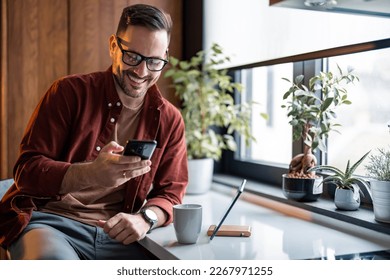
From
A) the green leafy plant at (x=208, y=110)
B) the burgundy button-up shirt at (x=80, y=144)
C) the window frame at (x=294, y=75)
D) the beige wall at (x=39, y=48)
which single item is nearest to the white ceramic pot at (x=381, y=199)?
the window frame at (x=294, y=75)

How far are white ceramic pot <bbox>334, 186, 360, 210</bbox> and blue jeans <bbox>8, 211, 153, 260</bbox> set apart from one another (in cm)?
56

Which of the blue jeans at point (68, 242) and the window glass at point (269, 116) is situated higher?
the window glass at point (269, 116)

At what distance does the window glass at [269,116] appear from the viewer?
6.37 ft

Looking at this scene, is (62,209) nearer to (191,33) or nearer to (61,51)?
(61,51)

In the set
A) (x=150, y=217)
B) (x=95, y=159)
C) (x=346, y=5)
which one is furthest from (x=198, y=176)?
(x=346, y=5)

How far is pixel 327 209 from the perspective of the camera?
1397 millimetres

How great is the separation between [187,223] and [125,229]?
19 cm

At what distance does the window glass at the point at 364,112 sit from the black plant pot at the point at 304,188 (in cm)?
17

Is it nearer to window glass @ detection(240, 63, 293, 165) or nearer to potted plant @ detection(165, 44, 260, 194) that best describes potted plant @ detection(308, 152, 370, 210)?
window glass @ detection(240, 63, 293, 165)

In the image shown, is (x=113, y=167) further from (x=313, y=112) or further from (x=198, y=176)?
(x=198, y=176)

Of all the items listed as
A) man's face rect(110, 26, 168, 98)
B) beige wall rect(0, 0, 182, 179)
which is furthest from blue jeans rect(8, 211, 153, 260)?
beige wall rect(0, 0, 182, 179)

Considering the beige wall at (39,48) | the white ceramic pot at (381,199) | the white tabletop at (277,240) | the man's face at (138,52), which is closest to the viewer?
the white tabletop at (277,240)

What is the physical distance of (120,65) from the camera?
1396mm

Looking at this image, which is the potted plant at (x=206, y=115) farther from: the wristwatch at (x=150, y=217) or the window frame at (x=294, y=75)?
the wristwatch at (x=150, y=217)
